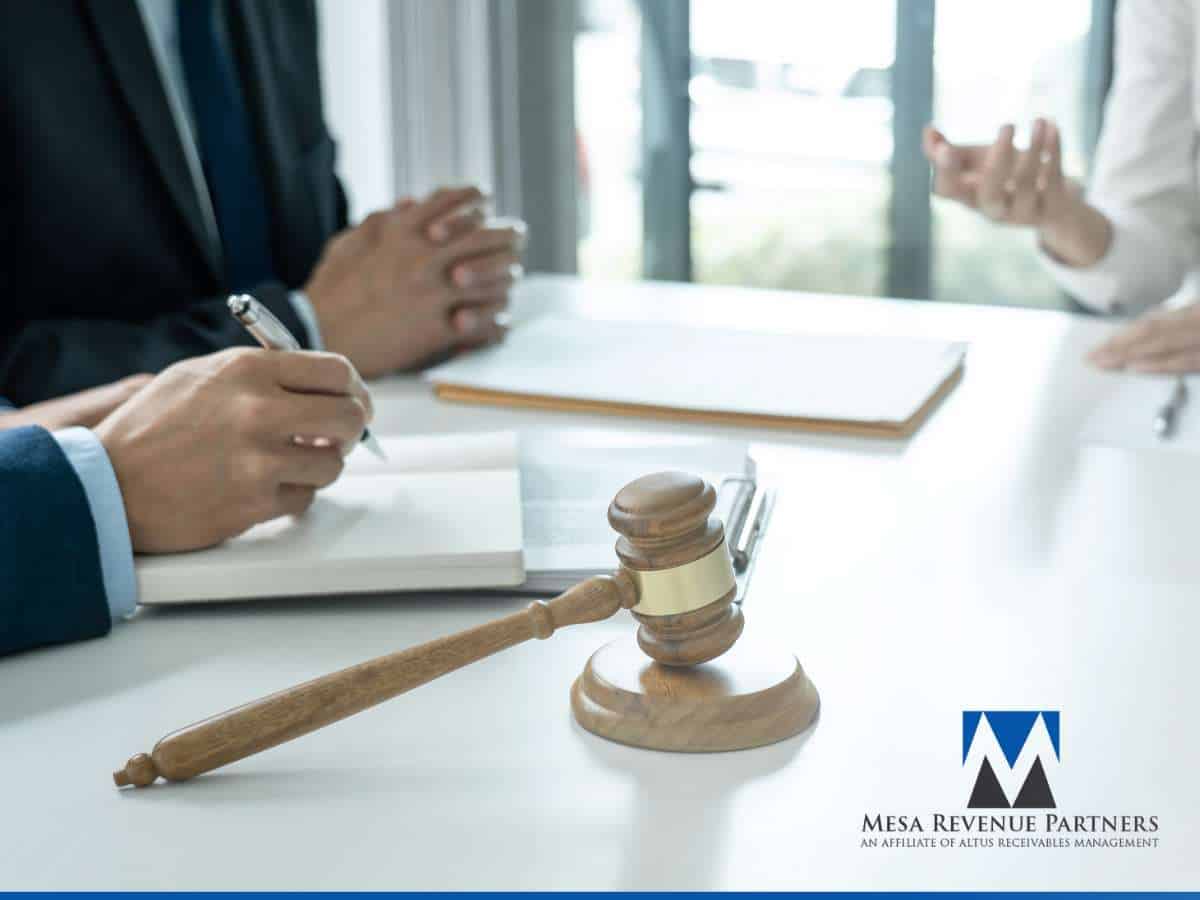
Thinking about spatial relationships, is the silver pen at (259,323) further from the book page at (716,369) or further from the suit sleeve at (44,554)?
the book page at (716,369)

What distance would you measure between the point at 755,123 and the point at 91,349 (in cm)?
219

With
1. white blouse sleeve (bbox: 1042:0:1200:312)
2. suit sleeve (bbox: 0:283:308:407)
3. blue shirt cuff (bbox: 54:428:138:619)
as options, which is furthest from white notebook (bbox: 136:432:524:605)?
white blouse sleeve (bbox: 1042:0:1200:312)

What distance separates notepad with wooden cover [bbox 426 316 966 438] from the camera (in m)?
1.21

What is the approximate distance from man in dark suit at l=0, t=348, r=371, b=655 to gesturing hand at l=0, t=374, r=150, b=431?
107 mm

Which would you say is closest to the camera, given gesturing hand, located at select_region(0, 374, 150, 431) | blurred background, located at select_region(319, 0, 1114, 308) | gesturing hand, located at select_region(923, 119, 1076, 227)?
gesturing hand, located at select_region(0, 374, 150, 431)

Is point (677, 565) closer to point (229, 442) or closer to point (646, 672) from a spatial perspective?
point (646, 672)

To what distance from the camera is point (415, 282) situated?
1.41 metres

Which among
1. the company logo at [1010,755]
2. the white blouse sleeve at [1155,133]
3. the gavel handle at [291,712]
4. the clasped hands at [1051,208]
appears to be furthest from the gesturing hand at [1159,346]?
the gavel handle at [291,712]

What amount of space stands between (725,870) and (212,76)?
48.4 inches

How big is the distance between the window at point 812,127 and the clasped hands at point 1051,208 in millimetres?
1326

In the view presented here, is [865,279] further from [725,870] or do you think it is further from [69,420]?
[725,870]

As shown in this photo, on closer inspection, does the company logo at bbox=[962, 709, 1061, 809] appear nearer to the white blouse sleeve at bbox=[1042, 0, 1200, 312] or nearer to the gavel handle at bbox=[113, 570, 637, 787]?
the gavel handle at bbox=[113, 570, 637, 787]

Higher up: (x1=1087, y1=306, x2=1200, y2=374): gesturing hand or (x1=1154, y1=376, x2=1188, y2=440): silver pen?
(x1=1087, y1=306, x2=1200, y2=374): gesturing hand

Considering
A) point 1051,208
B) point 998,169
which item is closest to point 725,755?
point 998,169
